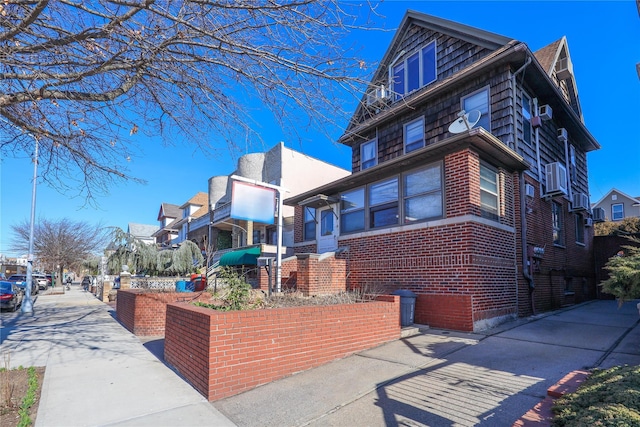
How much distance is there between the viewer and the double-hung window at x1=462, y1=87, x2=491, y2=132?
10808 mm

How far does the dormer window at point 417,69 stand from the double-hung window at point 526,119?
123 inches

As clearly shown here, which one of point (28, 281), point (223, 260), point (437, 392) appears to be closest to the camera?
point (437, 392)

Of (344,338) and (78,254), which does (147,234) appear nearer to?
(78,254)

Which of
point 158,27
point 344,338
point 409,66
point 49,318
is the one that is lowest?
point 49,318

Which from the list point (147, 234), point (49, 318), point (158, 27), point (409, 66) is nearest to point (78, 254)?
point (147, 234)

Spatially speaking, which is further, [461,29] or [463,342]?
[461,29]

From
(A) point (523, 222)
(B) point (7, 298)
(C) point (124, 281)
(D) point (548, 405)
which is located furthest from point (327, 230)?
(B) point (7, 298)

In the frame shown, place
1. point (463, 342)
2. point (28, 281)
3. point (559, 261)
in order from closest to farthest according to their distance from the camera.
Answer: point (463, 342)
point (559, 261)
point (28, 281)

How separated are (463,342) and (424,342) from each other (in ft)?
2.30

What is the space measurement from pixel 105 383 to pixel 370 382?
388 centimetres

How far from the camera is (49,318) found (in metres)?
13.1

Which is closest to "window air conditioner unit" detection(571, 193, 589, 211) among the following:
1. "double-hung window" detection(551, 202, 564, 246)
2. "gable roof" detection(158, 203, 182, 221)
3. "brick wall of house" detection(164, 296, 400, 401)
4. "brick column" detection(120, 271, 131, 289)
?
"double-hung window" detection(551, 202, 564, 246)

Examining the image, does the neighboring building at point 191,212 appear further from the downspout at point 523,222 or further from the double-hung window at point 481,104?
the downspout at point 523,222

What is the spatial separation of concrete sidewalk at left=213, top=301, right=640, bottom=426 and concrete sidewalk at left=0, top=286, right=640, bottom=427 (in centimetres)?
1
